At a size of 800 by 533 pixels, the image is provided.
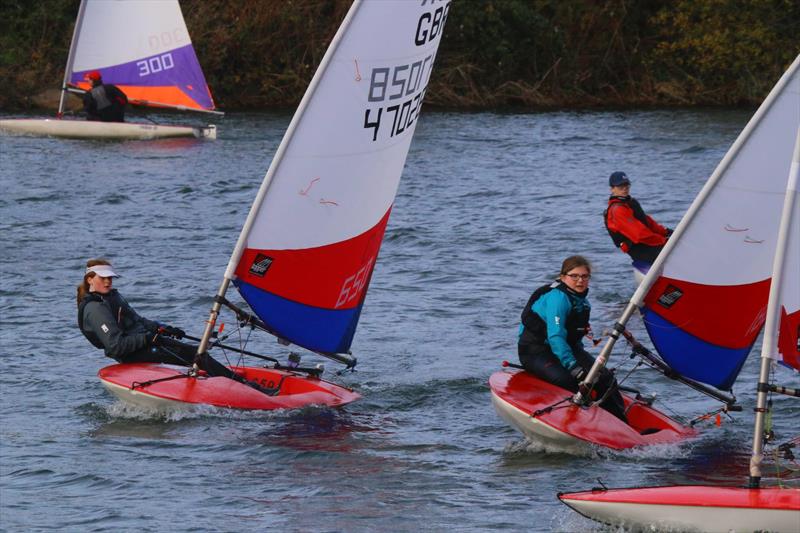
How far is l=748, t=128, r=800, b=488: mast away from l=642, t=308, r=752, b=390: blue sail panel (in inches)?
73.7

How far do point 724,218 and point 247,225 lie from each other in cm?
358

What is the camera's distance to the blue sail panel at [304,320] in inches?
434

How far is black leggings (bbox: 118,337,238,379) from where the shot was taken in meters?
11.1

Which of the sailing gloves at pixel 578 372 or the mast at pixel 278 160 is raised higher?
the mast at pixel 278 160

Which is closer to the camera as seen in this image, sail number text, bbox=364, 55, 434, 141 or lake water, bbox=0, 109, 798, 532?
lake water, bbox=0, 109, 798, 532

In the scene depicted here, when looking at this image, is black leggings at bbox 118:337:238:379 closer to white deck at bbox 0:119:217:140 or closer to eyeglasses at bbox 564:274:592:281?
eyeglasses at bbox 564:274:592:281

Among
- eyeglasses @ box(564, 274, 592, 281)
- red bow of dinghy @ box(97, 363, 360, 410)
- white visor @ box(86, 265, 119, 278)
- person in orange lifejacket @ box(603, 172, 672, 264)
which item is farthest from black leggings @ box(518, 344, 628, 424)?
person in orange lifejacket @ box(603, 172, 672, 264)

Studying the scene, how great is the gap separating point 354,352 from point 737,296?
490 centimetres

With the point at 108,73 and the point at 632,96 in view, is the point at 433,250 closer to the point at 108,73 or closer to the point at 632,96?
the point at 108,73

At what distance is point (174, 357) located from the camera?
1116 cm

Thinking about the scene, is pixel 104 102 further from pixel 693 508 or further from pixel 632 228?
pixel 693 508

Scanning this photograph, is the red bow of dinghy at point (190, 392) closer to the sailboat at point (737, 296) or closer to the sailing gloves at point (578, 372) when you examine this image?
the sailing gloves at point (578, 372)

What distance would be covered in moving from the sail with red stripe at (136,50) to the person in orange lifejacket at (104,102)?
3.17 feet

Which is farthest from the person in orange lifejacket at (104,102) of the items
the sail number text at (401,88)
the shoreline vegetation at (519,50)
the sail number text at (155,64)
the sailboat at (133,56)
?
the sail number text at (401,88)
